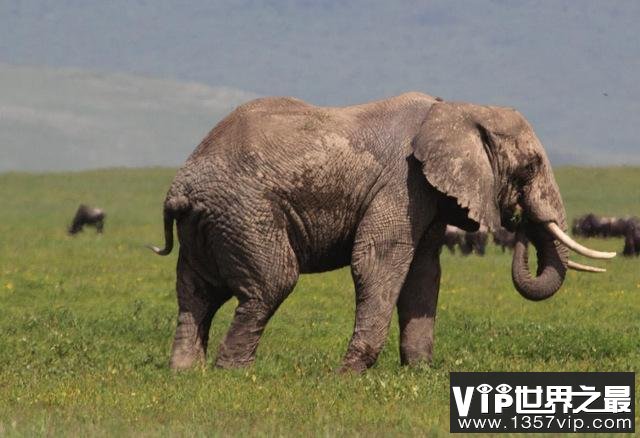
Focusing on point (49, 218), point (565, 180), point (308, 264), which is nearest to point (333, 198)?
point (308, 264)

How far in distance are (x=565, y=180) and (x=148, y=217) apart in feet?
105

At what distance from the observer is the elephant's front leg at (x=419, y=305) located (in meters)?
15.1

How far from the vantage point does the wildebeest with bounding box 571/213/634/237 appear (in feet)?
155

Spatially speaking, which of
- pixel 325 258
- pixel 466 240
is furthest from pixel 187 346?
pixel 466 240

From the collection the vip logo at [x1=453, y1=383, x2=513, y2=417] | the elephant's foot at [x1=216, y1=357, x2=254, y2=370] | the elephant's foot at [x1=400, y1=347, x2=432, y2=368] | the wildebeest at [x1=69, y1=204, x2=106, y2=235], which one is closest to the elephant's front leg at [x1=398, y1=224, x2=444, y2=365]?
the elephant's foot at [x1=400, y1=347, x2=432, y2=368]

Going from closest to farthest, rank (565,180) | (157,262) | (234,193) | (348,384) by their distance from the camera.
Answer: (348,384)
(234,193)
(157,262)
(565,180)

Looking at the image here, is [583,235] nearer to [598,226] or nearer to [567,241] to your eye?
[598,226]

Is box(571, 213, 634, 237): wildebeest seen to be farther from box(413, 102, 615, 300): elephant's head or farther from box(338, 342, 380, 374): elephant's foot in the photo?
box(338, 342, 380, 374): elephant's foot

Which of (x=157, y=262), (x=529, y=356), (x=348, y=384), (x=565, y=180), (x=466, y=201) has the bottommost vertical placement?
(x=565, y=180)

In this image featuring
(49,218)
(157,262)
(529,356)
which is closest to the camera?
(529,356)

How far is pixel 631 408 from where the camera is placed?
11.1 metres

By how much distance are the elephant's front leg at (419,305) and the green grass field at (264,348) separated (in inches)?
14.7

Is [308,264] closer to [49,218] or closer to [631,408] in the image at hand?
[631,408]

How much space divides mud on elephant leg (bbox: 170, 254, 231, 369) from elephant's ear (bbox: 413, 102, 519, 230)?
9.77 feet
